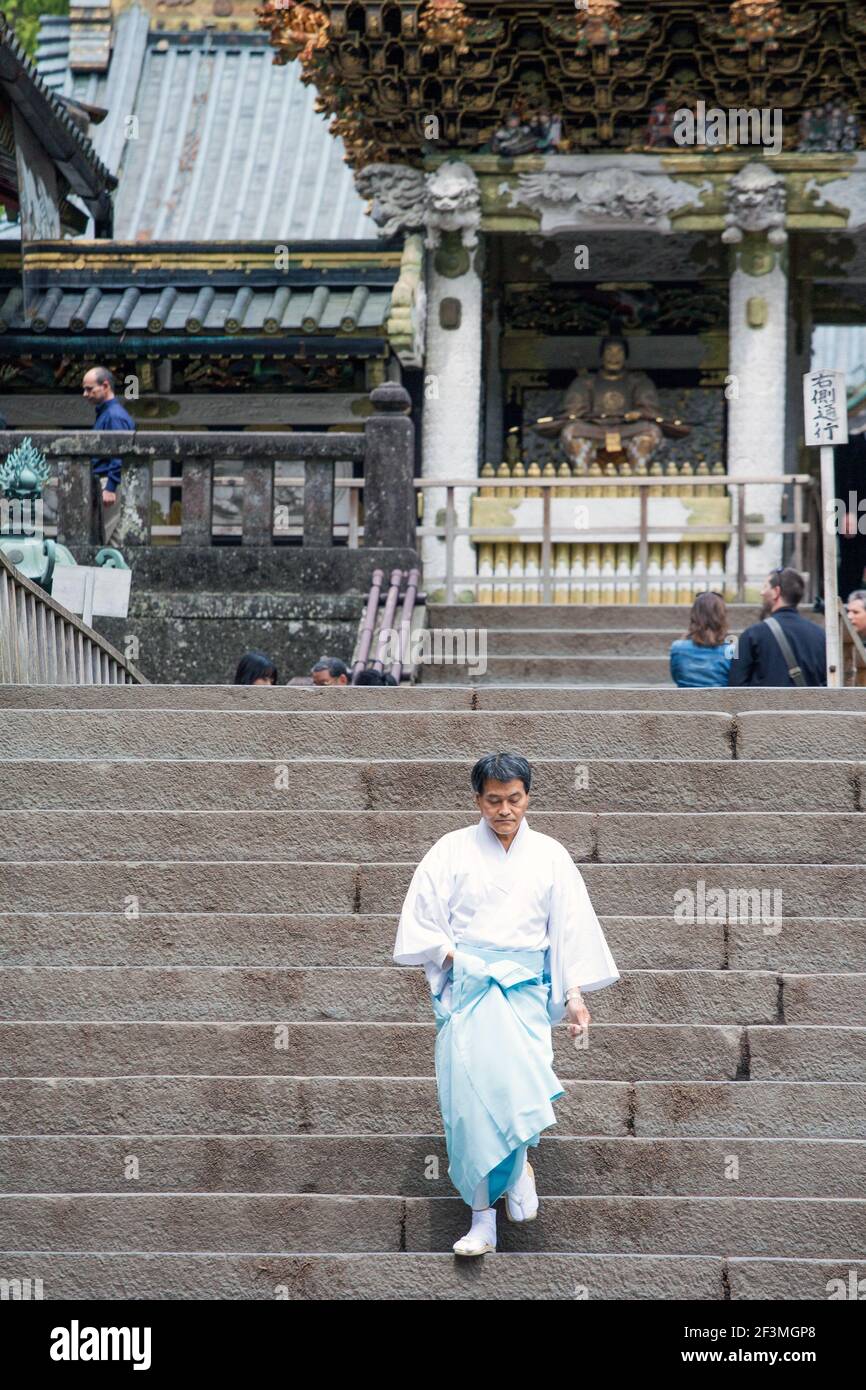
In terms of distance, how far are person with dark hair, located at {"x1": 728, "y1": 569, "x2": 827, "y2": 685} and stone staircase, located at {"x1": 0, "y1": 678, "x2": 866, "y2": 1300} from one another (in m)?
0.55

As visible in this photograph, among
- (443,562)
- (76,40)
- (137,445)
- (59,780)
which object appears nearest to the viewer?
(59,780)

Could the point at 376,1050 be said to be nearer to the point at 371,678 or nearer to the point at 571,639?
the point at 371,678

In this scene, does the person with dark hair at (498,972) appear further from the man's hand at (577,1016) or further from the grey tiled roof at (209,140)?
the grey tiled roof at (209,140)

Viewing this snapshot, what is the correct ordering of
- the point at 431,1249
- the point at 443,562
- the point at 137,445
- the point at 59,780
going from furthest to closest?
the point at 443,562 < the point at 137,445 < the point at 59,780 < the point at 431,1249

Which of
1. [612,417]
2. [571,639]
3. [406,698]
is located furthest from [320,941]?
[612,417]

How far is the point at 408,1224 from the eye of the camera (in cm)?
709

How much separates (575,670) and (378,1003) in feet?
Result: 19.3

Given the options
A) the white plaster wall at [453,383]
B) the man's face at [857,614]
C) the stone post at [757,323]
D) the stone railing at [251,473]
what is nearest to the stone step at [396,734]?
the man's face at [857,614]

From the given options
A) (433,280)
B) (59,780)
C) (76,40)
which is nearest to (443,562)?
→ (433,280)

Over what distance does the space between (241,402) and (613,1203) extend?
13097 mm

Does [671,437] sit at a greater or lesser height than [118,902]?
greater

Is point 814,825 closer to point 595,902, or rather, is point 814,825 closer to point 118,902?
point 595,902

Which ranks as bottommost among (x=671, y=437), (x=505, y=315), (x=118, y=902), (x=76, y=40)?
(x=118, y=902)

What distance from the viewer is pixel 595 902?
28.5ft
